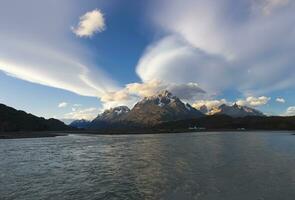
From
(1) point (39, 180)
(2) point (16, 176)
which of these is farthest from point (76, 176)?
(2) point (16, 176)

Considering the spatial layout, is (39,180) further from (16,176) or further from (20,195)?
(20,195)

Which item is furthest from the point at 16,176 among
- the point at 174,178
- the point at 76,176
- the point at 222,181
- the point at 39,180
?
the point at 222,181

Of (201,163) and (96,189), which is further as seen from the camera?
(201,163)

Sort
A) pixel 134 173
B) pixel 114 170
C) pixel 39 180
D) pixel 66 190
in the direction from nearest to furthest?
1. pixel 66 190
2. pixel 39 180
3. pixel 134 173
4. pixel 114 170

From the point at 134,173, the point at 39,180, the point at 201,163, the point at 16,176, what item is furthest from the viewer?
the point at 201,163

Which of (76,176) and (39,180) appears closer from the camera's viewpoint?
(39,180)

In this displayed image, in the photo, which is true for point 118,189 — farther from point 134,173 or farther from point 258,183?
point 258,183

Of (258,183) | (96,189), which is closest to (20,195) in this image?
(96,189)

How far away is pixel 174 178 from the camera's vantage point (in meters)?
39.9

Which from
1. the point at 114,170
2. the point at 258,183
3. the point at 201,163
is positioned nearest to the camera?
the point at 258,183

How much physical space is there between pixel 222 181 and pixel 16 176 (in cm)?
2451

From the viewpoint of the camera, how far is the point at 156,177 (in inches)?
1607

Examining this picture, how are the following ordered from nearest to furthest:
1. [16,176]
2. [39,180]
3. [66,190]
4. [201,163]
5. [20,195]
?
[20,195]
[66,190]
[39,180]
[16,176]
[201,163]

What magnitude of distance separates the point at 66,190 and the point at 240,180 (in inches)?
754
